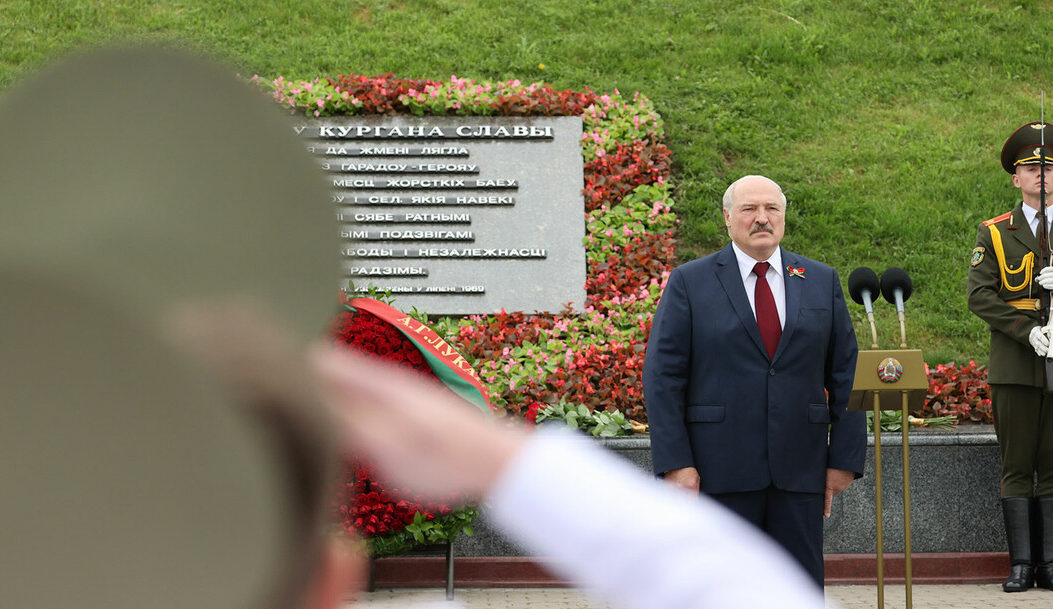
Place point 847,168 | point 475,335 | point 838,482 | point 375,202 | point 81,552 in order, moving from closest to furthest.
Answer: point 81,552
point 838,482
point 475,335
point 375,202
point 847,168

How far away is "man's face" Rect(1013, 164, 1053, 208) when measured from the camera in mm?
6605

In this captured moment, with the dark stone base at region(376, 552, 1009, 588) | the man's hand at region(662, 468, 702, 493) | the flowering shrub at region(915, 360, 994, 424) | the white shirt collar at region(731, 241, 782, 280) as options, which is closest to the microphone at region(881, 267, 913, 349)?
the white shirt collar at region(731, 241, 782, 280)

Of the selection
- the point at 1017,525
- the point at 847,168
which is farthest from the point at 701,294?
the point at 847,168

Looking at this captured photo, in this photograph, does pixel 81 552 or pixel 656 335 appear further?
pixel 656 335

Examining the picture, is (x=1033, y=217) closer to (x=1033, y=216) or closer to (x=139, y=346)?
(x=1033, y=216)

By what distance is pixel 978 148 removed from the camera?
11.0 m

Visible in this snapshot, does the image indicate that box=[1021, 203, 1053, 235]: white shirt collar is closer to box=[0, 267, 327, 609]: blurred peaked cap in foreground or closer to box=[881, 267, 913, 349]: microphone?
box=[881, 267, 913, 349]: microphone

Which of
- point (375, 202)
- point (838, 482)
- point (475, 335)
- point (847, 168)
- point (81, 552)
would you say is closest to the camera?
point (81, 552)

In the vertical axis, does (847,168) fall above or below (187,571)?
above

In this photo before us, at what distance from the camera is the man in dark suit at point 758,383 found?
4.34 metres

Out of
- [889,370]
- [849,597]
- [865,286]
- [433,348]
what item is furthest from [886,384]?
[849,597]

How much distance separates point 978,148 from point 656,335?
7749 millimetres

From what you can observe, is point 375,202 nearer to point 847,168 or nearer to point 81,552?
point 847,168

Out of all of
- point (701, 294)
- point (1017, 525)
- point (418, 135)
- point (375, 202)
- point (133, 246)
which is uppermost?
point (418, 135)
